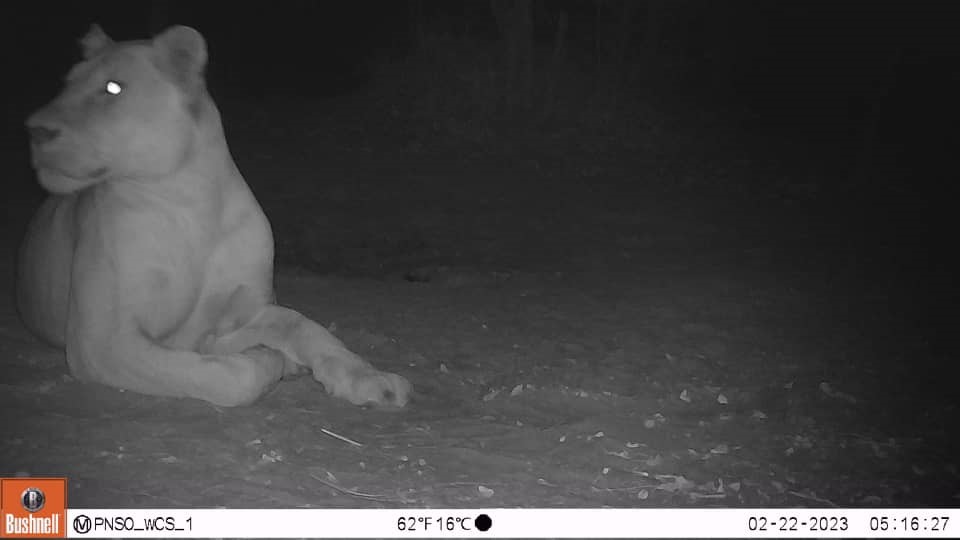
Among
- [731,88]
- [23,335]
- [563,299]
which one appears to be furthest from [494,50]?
[23,335]

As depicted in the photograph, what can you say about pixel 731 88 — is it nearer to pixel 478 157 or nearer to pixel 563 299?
pixel 478 157

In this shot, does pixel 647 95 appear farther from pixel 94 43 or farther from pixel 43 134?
pixel 43 134

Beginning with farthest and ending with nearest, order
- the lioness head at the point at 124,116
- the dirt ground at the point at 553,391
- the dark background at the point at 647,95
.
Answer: the dark background at the point at 647,95 → the lioness head at the point at 124,116 → the dirt ground at the point at 553,391

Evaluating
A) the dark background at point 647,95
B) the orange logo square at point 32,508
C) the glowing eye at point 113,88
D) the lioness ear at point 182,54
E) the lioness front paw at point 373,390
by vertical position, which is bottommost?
the orange logo square at point 32,508

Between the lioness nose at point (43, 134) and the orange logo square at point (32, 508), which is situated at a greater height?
the lioness nose at point (43, 134)

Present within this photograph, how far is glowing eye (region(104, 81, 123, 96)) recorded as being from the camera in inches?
133

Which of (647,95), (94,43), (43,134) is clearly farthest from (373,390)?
(647,95)

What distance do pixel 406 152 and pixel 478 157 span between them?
2.46 feet

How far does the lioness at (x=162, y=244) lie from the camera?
3.38 m

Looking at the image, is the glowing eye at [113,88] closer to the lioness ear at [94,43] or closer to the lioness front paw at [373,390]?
the lioness ear at [94,43]

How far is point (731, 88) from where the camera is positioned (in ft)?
45.9

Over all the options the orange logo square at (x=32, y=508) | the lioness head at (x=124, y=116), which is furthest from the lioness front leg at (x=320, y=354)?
the orange logo square at (x=32, y=508)

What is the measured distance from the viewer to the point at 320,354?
381cm

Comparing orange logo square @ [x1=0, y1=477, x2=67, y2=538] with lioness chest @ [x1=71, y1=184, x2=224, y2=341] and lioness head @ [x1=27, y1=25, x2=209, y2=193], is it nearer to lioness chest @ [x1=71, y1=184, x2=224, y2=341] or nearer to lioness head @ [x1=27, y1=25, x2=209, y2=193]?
lioness chest @ [x1=71, y1=184, x2=224, y2=341]
